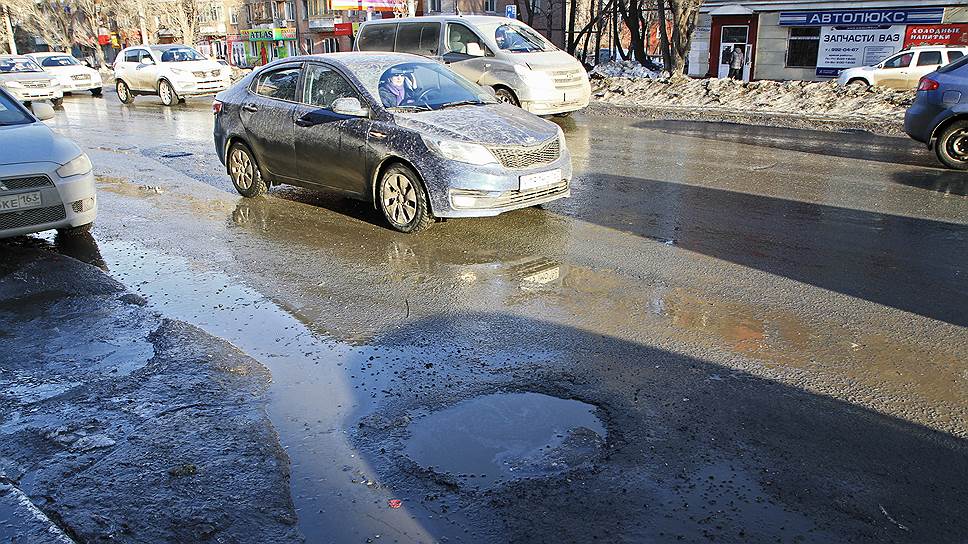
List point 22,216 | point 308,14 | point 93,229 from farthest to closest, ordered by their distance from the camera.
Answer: point 308,14
point 93,229
point 22,216

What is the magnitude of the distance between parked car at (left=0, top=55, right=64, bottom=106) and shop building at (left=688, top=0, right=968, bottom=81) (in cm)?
2589

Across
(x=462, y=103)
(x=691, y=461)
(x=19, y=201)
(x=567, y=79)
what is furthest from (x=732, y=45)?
(x=691, y=461)

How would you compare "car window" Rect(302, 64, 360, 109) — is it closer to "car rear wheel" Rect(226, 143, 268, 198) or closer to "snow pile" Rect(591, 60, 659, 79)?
"car rear wheel" Rect(226, 143, 268, 198)

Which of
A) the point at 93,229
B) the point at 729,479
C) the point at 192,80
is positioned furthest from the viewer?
the point at 192,80

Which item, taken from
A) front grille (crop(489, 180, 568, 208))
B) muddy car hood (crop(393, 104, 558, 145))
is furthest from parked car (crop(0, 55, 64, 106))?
front grille (crop(489, 180, 568, 208))

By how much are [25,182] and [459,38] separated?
10.4 meters

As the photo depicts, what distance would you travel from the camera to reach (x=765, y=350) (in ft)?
15.6

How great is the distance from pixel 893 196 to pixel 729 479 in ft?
22.3

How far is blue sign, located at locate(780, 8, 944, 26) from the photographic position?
1129 inches

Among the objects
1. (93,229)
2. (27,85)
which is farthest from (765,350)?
(27,85)

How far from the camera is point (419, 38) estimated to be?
16.2 meters

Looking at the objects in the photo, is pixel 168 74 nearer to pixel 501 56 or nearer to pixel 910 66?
pixel 501 56

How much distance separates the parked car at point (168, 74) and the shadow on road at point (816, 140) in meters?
14.1

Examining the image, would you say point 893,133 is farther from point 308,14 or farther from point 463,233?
point 308,14
